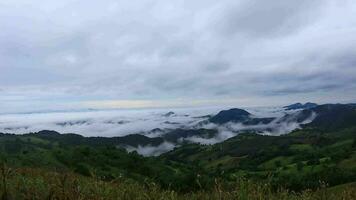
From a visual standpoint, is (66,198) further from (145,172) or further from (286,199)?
(145,172)

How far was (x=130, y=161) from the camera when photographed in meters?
131

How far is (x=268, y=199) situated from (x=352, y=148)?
194 metres

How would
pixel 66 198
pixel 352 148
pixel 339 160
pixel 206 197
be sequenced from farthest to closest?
pixel 352 148
pixel 339 160
pixel 206 197
pixel 66 198

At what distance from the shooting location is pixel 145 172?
125688 mm

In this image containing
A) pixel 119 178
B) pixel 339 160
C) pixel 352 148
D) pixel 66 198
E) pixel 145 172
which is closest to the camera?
pixel 66 198

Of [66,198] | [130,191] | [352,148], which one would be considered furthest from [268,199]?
[352,148]

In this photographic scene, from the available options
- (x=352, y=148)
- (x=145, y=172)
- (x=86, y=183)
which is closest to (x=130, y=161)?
(x=145, y=172)

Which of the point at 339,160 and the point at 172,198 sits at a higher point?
the point at 172,198

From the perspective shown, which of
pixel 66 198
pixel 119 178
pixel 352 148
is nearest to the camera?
pixel 66 198

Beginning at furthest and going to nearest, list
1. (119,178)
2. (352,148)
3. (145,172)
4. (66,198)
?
1. (352,148)
2. (145,172)
3. (119,178)
4. (66,198)

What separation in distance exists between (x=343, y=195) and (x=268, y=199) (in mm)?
971

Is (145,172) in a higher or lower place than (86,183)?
lower

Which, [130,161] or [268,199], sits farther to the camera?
[130,161]

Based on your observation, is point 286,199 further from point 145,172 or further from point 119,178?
point 145,172
